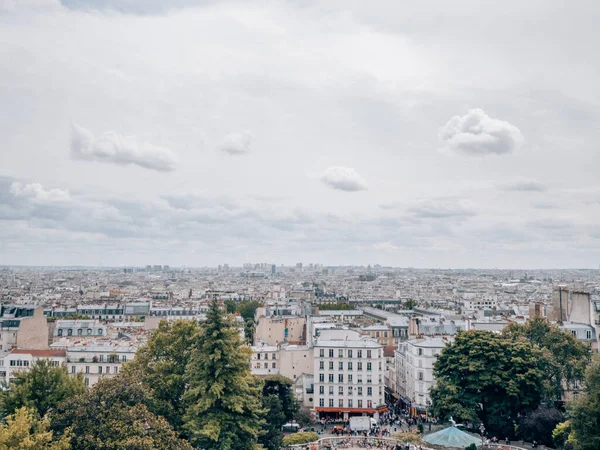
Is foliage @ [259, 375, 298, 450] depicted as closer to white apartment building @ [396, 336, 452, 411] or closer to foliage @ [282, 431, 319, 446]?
foliage @ [282, 431, 319, 446]

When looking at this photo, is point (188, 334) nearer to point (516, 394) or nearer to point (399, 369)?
point (516, 394)

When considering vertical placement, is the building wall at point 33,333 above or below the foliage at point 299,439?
above

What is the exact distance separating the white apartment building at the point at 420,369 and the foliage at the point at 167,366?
28.5 metres

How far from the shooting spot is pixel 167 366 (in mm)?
39719

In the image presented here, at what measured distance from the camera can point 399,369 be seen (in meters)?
69.4

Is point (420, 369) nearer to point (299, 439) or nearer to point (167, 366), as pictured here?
point (299, 439)

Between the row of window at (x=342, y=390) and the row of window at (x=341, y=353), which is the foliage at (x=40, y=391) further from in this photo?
the row of window at (x=342, y=390)

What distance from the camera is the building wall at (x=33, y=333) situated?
218 feet

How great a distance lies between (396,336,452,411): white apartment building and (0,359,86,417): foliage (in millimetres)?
35170

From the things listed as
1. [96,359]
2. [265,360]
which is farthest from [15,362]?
[265,360]

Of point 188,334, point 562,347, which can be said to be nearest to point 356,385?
point 562,347

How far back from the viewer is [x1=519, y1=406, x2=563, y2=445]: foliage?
141ft

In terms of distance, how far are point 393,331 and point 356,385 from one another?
28.9m

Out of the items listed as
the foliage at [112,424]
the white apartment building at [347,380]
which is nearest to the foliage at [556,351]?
the white apartment building at [347,380]
